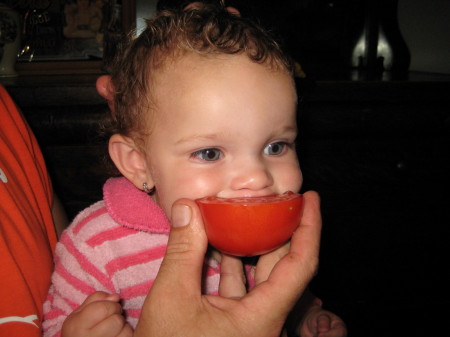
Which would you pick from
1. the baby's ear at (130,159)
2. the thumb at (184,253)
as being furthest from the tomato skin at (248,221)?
the baby's ear at (130,159)

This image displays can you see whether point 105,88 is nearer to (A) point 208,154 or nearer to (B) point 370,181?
(A) point 208,154

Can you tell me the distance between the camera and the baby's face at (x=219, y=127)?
64cm

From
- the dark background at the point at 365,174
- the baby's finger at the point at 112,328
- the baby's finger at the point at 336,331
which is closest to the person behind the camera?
the baby's finger at the point at 112,328

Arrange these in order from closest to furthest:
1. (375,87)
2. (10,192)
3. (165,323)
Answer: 1. (165,323)
2. (10,192)
3. (375,87)

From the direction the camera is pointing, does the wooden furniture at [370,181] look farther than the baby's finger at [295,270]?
Yes

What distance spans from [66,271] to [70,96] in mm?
629

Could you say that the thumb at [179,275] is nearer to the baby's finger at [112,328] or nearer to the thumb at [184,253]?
the thumb at [184,253]

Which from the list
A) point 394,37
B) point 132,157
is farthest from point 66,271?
point 394,37

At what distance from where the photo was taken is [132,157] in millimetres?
800

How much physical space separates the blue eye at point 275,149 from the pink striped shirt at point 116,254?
0.27 m

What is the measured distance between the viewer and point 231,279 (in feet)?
2.24

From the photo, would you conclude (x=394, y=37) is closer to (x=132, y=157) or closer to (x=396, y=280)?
(x=396, y=280)

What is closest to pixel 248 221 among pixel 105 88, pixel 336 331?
pixel 336 331

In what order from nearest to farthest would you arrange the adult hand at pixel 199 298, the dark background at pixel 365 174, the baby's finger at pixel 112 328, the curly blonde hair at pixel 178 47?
1. the adult hand at pixel 199 298
2. the baby's finger at pixel 112 328
3. the curly blonde hair at pixel 178 47
4. the dark background at pixel 365 174
